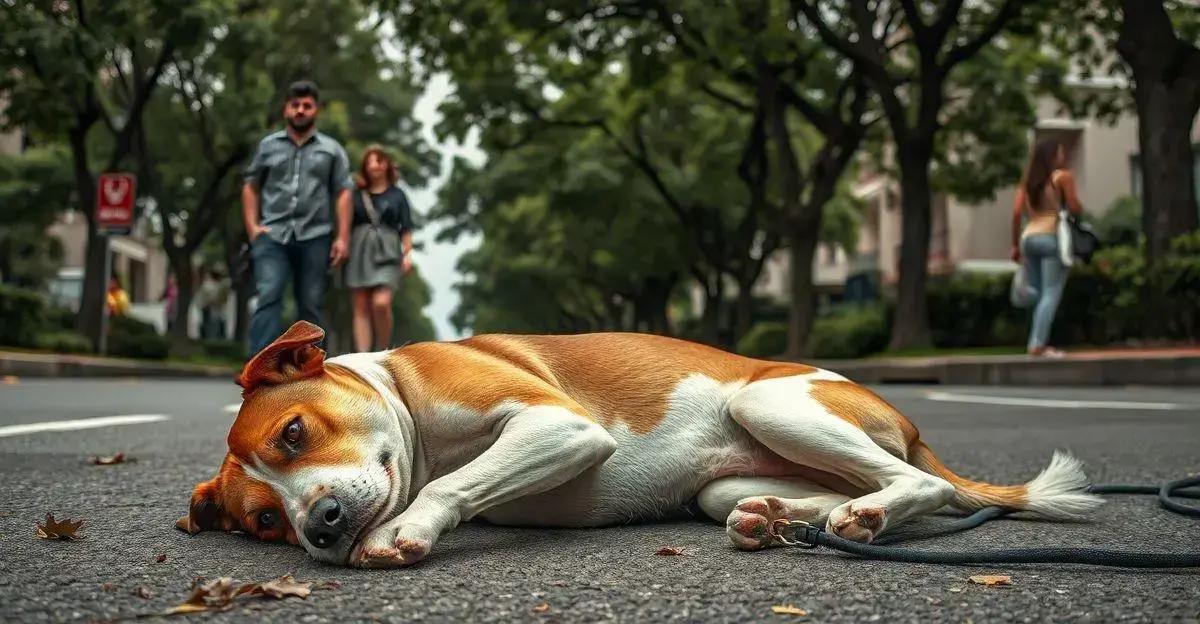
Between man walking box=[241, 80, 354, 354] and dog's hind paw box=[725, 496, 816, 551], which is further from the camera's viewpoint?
man walking box=[241, 80, 354, 354]

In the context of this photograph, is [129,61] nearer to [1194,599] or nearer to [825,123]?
[825,123]

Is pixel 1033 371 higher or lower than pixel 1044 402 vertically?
higher

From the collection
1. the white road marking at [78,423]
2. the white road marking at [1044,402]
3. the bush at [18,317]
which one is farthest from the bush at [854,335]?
the white road marking at [78,423]

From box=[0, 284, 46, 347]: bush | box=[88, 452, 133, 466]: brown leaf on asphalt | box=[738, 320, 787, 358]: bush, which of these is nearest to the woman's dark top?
box=[88, 452, 133, 466]: brown leaf on asphalt

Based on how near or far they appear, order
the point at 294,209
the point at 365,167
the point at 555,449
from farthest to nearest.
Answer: the point at 365,167 < the point at 294,209 < the point at 555,449

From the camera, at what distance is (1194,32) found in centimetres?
1992

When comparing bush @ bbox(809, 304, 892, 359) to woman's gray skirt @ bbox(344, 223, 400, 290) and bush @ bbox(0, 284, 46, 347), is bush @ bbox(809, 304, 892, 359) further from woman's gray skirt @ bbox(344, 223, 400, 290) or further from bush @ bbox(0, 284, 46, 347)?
bush @ bbox(0, 284, 46, 347)

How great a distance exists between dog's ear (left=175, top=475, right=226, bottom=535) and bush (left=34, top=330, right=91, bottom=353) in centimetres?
1801

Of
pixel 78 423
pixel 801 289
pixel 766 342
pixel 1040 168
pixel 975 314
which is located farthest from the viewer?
pixel 766 342

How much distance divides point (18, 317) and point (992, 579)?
19.5 meters

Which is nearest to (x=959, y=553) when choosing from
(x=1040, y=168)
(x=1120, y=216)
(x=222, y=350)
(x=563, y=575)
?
(x=563, y=575)

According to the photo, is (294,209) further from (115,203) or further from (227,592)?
(115,203)

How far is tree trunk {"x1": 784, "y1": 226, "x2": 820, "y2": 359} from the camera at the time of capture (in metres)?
22.7

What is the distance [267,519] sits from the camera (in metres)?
3.09
